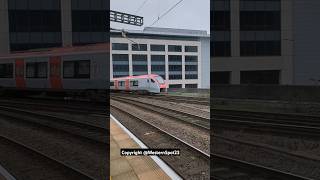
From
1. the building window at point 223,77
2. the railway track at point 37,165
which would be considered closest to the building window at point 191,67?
the railway track at point 37,165

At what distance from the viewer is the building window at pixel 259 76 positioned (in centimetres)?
3669

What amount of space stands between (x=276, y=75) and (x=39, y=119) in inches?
1209

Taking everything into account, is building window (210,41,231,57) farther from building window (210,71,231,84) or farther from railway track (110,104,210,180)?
railway track (110,104,210,180)

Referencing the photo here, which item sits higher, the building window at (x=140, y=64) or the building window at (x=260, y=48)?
the building window at (x=260, y=48)

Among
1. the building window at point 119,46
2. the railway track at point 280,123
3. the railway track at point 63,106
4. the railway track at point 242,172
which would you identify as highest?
the building window at point 119,46

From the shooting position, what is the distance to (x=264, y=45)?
36625mm

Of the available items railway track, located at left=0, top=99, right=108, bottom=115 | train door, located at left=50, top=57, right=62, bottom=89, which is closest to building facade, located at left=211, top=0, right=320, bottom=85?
railway track, located at left=0, top=99, right=108, bottom=115

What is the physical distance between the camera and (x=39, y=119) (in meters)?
13.5

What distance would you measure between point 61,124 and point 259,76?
99.8 ft

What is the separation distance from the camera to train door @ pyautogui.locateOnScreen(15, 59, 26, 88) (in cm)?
1702

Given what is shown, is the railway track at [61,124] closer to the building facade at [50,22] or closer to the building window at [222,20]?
the building facade at [50,22]

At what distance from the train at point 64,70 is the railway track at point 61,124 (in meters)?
1.59

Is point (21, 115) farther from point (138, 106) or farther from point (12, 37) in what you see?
point (138, 106)

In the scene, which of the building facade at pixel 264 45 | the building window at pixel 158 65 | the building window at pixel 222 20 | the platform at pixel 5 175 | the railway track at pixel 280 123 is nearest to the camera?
the building window at pixel 158 65
